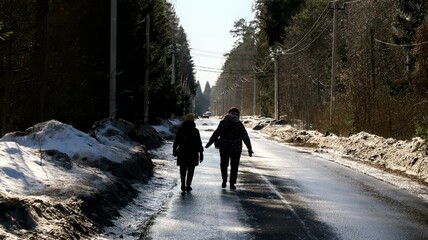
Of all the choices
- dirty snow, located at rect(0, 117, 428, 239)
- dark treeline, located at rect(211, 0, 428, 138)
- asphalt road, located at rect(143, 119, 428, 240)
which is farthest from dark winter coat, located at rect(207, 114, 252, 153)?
dark treeline, located at rect(211, 0, 428, 138)

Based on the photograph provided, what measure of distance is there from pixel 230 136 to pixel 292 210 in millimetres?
3548

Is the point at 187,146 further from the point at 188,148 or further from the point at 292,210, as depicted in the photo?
Answer: the point at 292,210

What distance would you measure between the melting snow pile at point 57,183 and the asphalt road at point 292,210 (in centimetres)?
109

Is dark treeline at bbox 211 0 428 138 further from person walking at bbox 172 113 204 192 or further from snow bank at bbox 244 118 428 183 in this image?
person walking at bbox 172 113 204 192

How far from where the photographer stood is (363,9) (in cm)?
3975

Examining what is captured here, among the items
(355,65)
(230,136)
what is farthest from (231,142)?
(355,65)

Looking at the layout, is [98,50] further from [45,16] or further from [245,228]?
[245,228]

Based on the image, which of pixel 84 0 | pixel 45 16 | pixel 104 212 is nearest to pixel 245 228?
pixel 104 212

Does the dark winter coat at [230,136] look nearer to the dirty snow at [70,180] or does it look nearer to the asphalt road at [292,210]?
the asphalt road at [292,210]

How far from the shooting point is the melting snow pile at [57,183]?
698 centimetres

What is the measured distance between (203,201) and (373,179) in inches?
251

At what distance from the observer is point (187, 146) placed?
1308cm

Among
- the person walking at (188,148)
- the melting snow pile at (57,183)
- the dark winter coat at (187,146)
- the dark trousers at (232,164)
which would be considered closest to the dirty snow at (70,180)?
the melting snow pile at (57,183)

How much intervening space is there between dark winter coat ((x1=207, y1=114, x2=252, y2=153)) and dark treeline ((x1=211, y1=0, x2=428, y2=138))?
24.9ft
